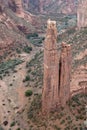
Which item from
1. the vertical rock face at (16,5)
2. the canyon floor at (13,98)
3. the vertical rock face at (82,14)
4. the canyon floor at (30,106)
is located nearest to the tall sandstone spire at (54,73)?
the canyon floor at (30,106)

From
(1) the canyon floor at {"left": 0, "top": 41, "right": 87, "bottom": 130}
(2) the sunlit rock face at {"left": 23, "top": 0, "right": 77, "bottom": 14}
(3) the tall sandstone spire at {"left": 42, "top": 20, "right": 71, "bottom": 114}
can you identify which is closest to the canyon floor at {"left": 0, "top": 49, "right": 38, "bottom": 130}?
(1) the canyon floor at {"left": 0, "top": 41, "right": 87, "bottom": 130}

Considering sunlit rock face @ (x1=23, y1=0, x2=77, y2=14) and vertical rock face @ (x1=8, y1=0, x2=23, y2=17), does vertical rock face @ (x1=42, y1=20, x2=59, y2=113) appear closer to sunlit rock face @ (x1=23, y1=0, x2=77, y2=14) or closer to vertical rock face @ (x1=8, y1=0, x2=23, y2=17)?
vertical rock face @ (x1=8, y1=0, x2=23, y2=17)

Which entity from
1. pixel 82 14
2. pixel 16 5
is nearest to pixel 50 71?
pixel 82 14

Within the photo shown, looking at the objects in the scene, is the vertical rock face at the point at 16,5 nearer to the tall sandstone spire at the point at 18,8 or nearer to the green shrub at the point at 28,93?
the tall sandstone spire at the point at 18,8

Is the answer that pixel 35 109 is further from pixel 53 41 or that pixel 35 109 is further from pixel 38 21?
pixel 38 21

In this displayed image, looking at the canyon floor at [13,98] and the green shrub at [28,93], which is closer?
the canyon floor at [13,98]

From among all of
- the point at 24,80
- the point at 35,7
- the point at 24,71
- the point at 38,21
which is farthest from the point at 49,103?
the point at 35,7

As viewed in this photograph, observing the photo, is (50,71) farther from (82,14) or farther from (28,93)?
(82,14)
